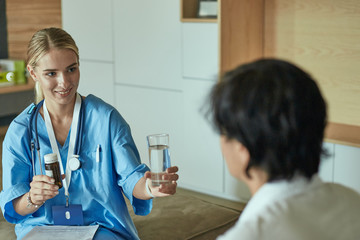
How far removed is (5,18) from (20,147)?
3746mm

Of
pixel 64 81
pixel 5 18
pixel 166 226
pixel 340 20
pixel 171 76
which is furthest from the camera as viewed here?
pixel 5 18

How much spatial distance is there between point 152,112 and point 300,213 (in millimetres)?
3095

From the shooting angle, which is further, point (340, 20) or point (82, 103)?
point (340, 20)

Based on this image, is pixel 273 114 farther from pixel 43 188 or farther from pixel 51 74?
pixel 51 74

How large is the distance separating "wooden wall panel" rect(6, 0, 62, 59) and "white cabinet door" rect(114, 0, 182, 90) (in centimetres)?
186

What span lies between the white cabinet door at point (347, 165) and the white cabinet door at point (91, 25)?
1.91 m

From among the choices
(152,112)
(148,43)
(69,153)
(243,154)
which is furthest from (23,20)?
(243,154)

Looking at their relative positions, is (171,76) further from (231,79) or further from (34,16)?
(231,79)

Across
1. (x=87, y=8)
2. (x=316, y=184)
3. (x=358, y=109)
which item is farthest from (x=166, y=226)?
(x=87, y=8)

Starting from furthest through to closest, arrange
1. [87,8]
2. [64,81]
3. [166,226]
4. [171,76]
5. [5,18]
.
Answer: [5,18] < [87,8] < [171,76] < [166,226] < [64,81]

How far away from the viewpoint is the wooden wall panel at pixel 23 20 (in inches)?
220

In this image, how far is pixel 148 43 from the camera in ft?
13.0

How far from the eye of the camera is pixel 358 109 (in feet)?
11.0

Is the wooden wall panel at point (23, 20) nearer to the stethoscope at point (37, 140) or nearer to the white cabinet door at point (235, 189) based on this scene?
the white cabinet door at point (235, 189)
